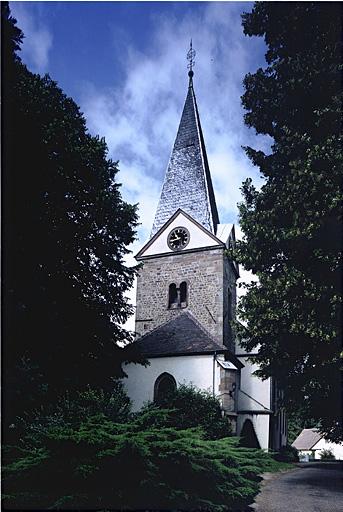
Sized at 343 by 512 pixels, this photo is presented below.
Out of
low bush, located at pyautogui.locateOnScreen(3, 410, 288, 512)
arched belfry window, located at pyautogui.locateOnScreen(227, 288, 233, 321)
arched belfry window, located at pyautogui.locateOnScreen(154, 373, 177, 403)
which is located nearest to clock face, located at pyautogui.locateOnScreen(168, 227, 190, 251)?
arched belfry window, located at pyautogui.locateOnScreen(227, 288, 233, 321)

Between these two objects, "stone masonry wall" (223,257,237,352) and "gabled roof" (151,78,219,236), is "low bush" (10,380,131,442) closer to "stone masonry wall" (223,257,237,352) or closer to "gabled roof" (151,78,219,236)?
"stone masonry wall" (223,257,237,352)

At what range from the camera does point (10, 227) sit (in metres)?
11.0

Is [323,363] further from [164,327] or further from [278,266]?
[164,327]

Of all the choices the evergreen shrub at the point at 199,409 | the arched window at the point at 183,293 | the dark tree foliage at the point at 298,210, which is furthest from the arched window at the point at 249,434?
the dark tree foliage at the point at 298,210

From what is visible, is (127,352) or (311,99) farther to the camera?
(127,352)

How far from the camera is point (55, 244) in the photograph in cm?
1308

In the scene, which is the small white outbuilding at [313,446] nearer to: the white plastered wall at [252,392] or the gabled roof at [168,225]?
the white plastered wall at [252,392]

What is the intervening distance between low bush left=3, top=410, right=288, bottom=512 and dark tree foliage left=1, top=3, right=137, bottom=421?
341 cm

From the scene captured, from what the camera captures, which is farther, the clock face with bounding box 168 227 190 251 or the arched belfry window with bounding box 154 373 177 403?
the clock face with bounding box 168 227 190 251

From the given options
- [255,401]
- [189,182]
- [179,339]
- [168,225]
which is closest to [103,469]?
[179,339]

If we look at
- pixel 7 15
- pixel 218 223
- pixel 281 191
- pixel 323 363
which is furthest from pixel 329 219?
pixel 218 223

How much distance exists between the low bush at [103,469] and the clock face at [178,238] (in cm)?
1888

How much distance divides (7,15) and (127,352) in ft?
32.6

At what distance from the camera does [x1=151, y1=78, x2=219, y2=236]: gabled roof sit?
26.4 meters
